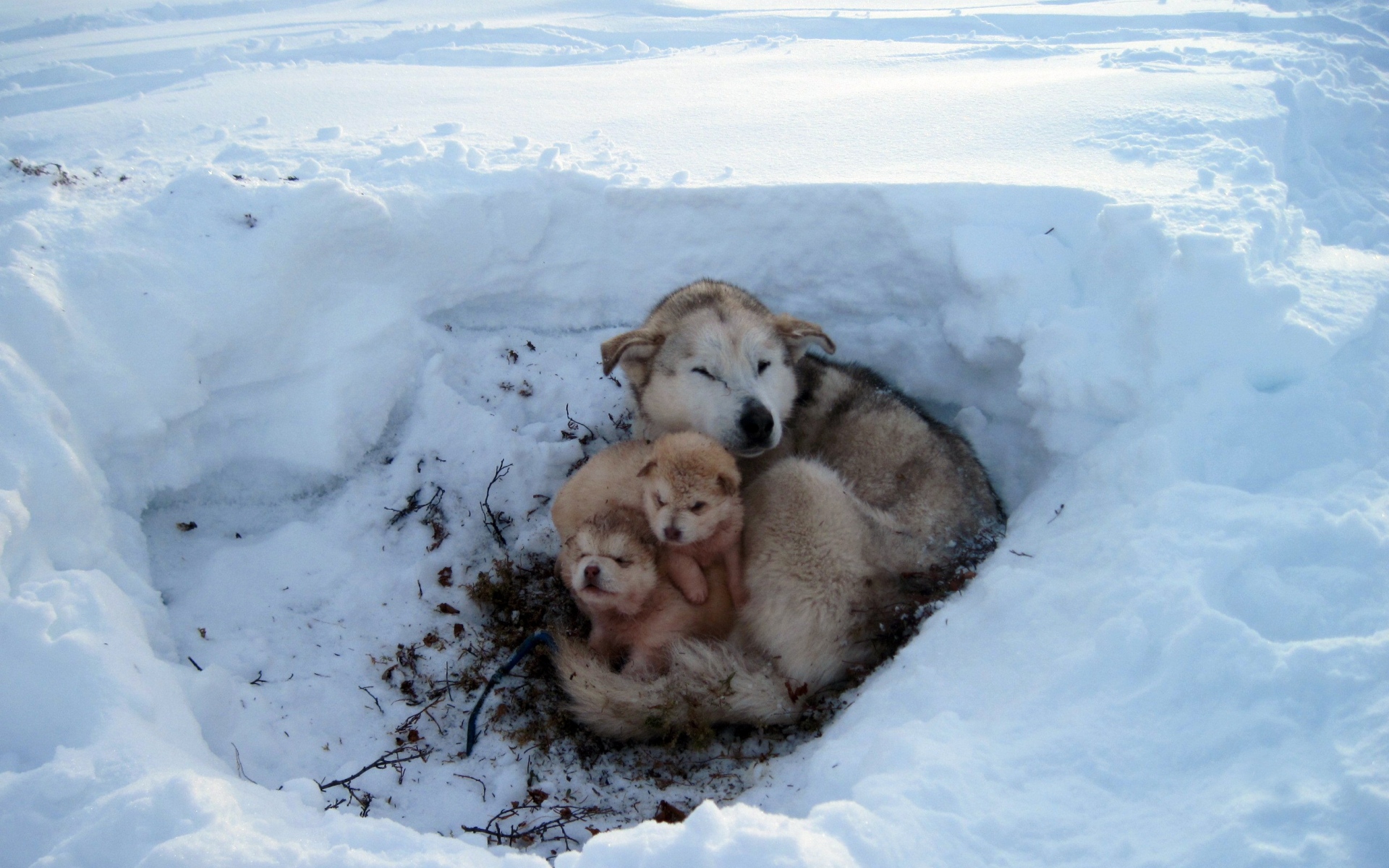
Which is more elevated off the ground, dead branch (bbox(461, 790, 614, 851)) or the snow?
the snow

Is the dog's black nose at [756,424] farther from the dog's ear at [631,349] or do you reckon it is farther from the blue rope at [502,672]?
the blue rope at [502,672]

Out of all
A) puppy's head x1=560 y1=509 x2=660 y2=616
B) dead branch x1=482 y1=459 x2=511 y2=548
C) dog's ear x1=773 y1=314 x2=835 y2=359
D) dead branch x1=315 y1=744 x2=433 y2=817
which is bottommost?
dead branch x1=315 y1=744 x2=433 y2=817

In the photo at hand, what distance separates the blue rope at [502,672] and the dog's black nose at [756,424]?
141 cm

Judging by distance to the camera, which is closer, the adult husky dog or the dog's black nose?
the adult husky dog

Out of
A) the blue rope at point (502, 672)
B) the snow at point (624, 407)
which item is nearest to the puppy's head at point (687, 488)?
the blue rope at point (502, 672)

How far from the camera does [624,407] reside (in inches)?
207

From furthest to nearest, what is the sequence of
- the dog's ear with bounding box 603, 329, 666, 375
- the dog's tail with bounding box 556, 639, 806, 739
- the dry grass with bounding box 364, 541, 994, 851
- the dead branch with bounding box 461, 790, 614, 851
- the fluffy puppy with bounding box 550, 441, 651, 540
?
the dog's ear with bounding box 603, 329, 666, 375 → the fluffy puppy with bounding box 550, 441, 651, 540 → the dog's tail with bounding box 556, 639, 806, 739 → the dry grass with bounding box 364, 541, 994, 851 → the dead branch with bounding box 461, 790, 614, 851

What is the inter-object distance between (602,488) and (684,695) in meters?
1.18

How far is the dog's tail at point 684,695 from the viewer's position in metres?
3.32

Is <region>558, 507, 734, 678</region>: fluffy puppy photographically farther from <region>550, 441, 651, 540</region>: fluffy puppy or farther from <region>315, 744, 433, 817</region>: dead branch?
<region>315, 744, 433, 817</region>: dead branch

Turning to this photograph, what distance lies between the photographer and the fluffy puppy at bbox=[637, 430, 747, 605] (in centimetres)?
348

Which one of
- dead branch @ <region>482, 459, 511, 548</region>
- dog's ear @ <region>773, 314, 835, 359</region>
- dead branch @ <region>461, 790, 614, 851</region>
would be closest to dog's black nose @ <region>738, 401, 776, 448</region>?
dog's ear @ <region>773, 314, 835, 359</region>

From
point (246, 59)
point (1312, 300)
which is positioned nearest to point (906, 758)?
point (1312, 300)

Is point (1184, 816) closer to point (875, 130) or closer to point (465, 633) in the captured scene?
point (465, 633)
